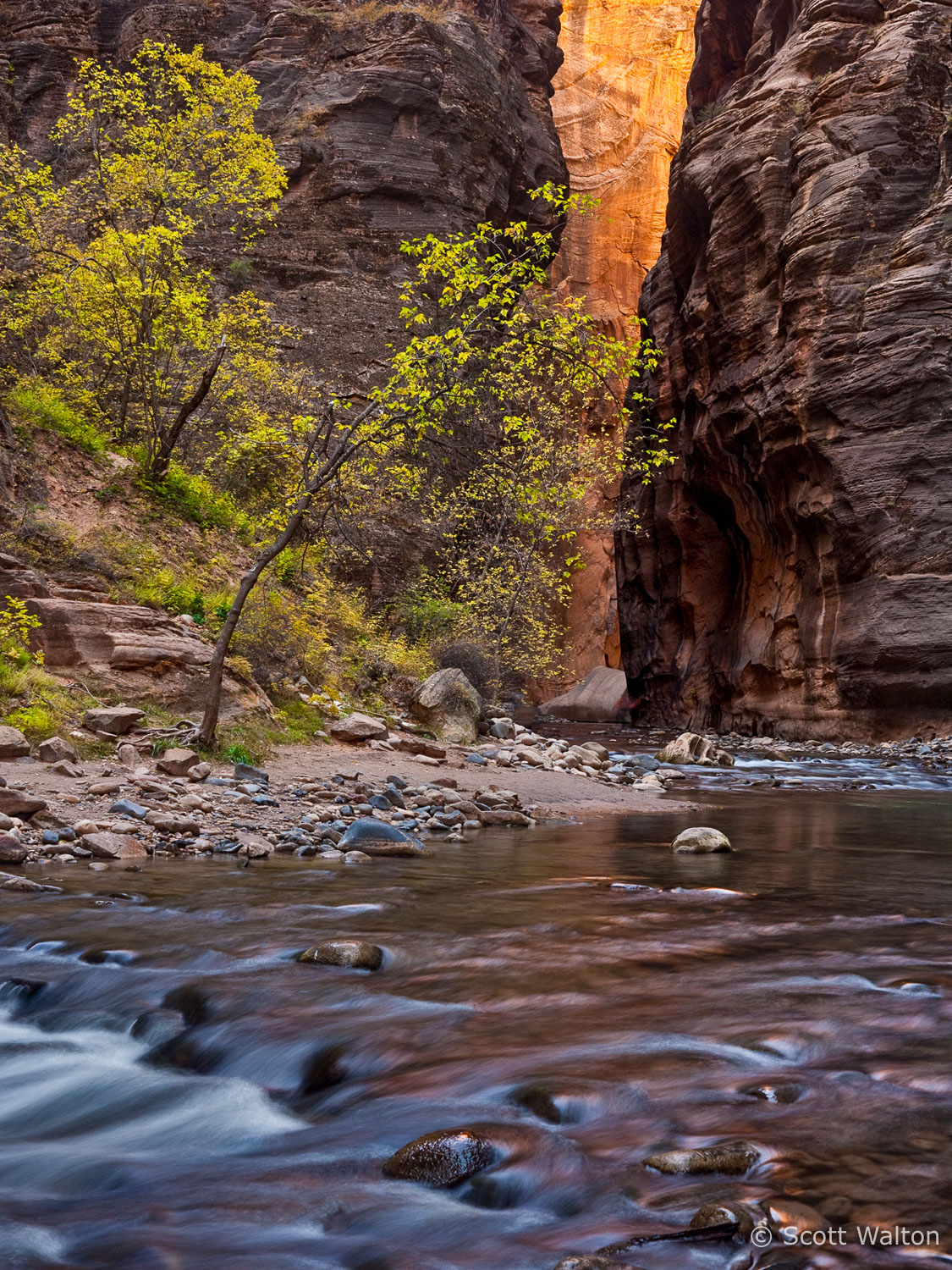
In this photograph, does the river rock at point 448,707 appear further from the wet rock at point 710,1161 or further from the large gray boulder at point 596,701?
the large gray boulder at point 596,701

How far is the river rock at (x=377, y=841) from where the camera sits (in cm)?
816

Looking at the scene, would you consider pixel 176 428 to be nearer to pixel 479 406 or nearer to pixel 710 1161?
pixel 479 406

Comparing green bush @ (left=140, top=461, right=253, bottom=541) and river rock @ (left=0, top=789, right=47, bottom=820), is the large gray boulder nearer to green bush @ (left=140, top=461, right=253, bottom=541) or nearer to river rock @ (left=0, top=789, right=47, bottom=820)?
green bush @ (left=140, top=461, right=253, bottom=541)

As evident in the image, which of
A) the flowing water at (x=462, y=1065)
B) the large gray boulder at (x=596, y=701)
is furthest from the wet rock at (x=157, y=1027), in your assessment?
the large gray boulder at (x=596, y=701)

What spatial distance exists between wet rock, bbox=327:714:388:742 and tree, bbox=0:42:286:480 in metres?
6.11

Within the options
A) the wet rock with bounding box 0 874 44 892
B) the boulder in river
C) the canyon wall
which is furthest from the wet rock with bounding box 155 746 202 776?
the canyon wall

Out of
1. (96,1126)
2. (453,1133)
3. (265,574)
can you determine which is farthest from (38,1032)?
(265,574)

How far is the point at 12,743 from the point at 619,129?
225ft

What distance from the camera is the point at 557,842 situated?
9125 mm

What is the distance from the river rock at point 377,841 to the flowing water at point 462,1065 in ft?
3.87

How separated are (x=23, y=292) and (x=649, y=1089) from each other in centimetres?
1871

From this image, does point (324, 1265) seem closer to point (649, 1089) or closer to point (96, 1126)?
point (649, 1089)

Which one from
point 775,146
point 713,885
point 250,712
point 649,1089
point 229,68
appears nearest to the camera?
point 649,1089

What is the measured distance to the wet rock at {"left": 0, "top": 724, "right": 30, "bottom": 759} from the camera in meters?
9.16
